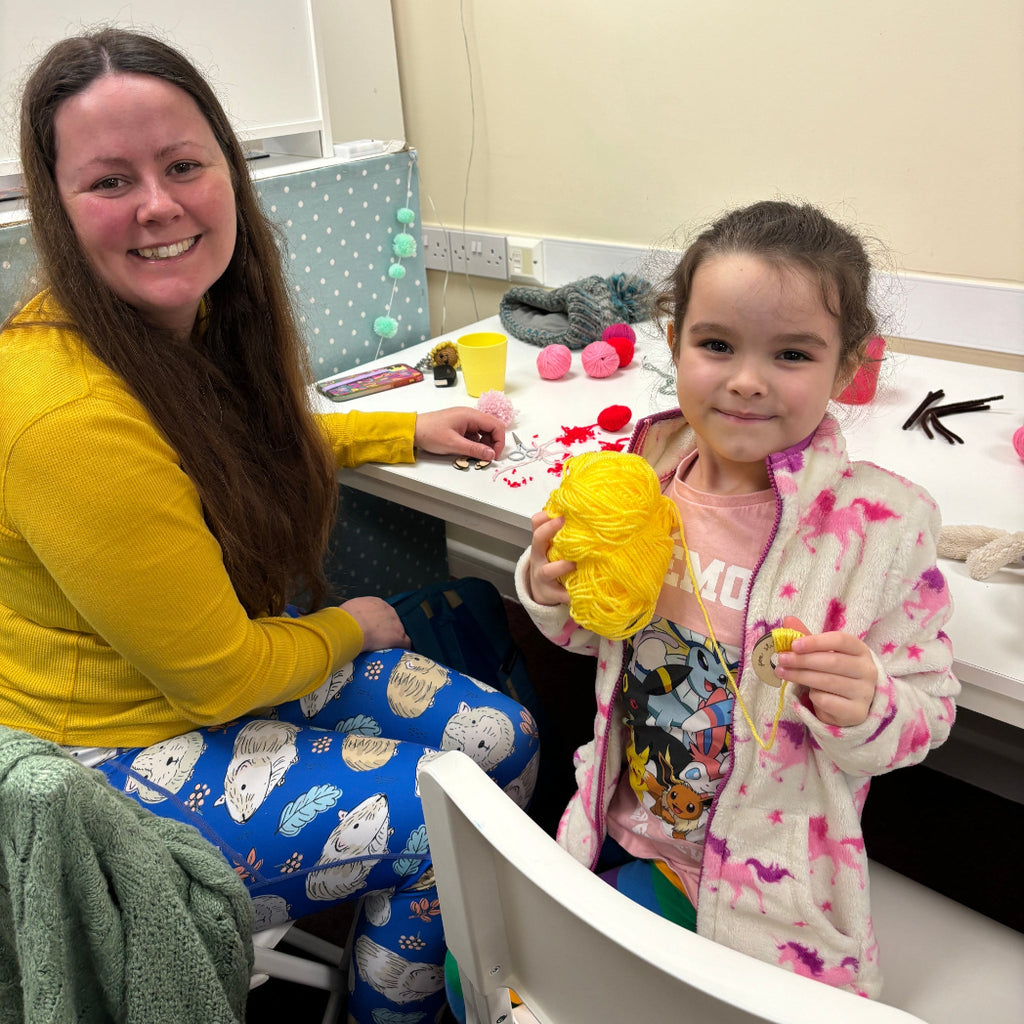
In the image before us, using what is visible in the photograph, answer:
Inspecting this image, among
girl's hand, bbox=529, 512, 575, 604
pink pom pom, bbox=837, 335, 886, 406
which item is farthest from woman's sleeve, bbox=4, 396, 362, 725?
pink pom pom, bbox=837, 335, 886, 406

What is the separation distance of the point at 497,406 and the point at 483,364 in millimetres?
123

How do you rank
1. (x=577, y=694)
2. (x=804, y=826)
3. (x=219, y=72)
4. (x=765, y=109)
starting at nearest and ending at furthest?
(x=804, y=826), (x=219, y=72), (x=765, y=109), (x=577, y=694)

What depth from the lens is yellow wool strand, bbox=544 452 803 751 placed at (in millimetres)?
778

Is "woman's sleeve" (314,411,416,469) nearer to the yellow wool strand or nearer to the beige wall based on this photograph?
the yellow wool strand

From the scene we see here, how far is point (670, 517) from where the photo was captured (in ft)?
2.76

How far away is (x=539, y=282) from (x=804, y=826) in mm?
1498

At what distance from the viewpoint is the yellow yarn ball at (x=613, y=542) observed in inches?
30.6

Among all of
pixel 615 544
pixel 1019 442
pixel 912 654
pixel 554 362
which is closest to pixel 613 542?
pixel 615 544

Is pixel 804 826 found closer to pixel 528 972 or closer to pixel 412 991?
pixel 528 972

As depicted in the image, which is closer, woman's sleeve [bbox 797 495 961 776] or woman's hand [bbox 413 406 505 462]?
woman's sleeve [bbox 797 495 961 776]

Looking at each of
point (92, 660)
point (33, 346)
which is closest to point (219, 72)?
point (33, 346)

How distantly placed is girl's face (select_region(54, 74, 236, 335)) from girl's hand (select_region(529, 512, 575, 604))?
1.67ft

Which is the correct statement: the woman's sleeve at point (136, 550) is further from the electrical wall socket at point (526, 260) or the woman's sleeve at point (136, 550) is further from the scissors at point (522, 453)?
the electrical wall socket at point (526, 260)

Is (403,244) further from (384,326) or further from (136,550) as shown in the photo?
(136,550)
